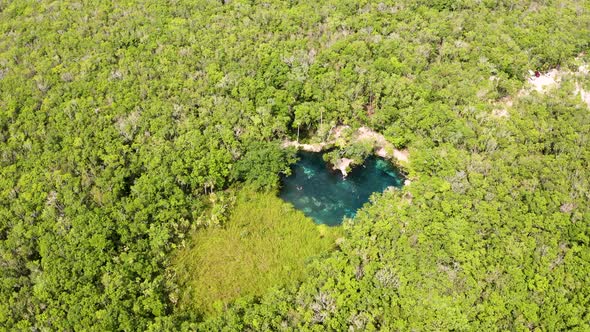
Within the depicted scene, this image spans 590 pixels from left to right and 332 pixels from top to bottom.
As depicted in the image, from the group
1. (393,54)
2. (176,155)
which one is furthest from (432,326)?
(393,54)

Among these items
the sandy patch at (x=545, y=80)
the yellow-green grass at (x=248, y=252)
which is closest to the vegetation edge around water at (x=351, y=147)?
the yellow-green grass at (x=248, y=252)

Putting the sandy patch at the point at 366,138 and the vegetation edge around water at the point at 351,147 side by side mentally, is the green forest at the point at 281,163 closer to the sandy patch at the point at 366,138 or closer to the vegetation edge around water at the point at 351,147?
the vegetation edge around water at the point at 351,147

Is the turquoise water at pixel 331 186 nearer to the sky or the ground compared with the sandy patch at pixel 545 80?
nearer to the ground

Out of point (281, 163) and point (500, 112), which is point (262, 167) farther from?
point (500, 112)

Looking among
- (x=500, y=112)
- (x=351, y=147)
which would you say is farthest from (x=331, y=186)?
(x=500, y=112)

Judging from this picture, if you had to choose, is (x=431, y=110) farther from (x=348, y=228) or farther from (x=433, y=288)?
(x=433, y=288)
